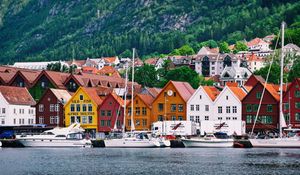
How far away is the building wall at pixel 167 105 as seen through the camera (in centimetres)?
15100

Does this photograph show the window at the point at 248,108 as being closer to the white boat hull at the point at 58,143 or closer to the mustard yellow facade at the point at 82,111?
the mustard yellow facade at the point at 82,111

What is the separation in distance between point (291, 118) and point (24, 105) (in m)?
54.7

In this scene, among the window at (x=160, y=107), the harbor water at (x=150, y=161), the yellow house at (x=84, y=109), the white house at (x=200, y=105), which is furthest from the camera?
the yellow house at (x=84, y=109)

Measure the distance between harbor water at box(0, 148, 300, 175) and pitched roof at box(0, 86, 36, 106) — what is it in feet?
125

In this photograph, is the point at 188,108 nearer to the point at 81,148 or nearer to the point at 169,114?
the point at 169,114

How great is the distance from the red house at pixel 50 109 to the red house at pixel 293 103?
1748 inches

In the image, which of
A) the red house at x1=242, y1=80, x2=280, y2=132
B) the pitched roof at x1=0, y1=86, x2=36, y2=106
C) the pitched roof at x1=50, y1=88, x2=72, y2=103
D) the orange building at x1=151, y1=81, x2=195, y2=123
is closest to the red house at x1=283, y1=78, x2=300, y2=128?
the red house at x1=242, y1=80, x2=280, y2=132

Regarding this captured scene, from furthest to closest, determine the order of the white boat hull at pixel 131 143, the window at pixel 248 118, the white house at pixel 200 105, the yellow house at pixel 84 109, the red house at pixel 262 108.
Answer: the yellow house at pixel 84 109 < the white house at pixel 200 105 < the window at pixel 248 118 < the red house at pixel 262 108 < the white boat hull at pixel 131 143

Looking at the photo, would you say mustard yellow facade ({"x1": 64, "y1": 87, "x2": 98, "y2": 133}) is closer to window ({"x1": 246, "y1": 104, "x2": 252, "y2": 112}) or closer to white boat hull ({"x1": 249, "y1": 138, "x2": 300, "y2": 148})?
window ({"x1": 246, "y1": 104, "x2": 252, "y2": 112})

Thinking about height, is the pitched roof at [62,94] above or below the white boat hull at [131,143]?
above

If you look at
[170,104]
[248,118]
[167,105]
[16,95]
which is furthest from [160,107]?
[16,95]

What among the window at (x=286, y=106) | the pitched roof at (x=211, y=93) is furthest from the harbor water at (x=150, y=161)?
the pitched roof at (x=211, y=93)

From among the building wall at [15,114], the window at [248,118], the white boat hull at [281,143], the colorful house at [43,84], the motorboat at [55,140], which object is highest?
the colorful house at [43,84]

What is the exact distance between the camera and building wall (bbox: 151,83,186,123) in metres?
151
